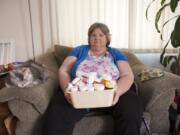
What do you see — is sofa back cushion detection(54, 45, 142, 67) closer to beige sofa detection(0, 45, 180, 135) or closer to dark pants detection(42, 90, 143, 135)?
beige sofa detection(0, 45, 180, 135)

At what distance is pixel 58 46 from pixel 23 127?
3.11ft

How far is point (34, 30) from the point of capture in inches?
106

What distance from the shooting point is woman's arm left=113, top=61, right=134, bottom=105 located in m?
1.84

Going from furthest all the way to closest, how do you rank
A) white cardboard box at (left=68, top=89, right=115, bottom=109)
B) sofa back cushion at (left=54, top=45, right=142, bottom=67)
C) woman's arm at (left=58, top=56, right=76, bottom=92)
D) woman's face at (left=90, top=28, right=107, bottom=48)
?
sofa back cushion at (left=54, top=45, right=142, bottom=67)
woman's face at (left=90, top=28, right=107, bottom=48)
woman's arm at (left=58, top=56, right=76, bottom=92)
white cardboard box at (left=68, top=89, right=115, bottom=109)

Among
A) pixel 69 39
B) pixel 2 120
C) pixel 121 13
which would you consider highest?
pixel 121 13

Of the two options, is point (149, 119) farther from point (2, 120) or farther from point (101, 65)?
point (2, 120)

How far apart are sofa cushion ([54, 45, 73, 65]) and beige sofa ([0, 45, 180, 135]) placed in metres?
0.51

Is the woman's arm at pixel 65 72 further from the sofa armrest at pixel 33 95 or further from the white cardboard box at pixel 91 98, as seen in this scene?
the white cardboard box at pixel 91 98

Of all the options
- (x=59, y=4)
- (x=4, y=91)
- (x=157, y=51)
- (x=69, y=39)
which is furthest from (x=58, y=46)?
(x=157, y=51)

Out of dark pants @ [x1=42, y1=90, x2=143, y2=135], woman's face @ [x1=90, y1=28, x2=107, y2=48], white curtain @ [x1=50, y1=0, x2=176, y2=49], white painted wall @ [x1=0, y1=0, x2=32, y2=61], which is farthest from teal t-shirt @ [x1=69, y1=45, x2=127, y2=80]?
white painted wall @ [x1=0, y1=0, x2=32, y2=61]

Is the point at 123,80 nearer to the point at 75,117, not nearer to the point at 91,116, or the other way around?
the point at 91,116

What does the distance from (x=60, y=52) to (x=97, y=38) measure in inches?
20.5

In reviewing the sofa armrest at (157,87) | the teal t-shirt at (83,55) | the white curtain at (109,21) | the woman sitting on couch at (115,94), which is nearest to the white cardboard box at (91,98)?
the woman sitting on couch at (115,94)

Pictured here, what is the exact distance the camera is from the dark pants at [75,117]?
170 centimetres
